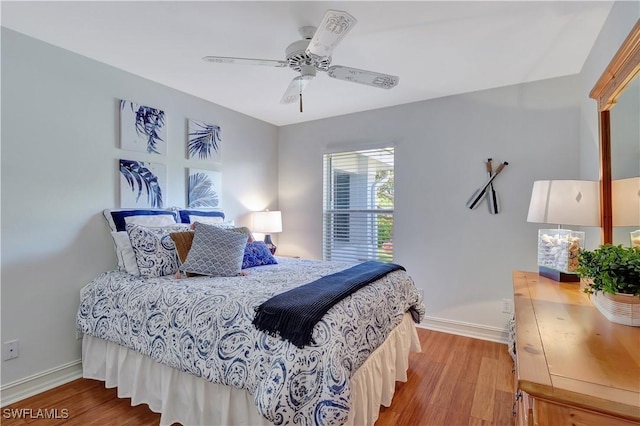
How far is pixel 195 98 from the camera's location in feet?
10.8

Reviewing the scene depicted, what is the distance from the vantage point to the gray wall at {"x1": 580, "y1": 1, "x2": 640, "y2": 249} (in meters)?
1.55

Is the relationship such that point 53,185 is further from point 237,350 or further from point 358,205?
point 358,205

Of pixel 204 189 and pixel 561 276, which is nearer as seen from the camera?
pixel 561 276

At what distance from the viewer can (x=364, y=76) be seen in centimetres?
208

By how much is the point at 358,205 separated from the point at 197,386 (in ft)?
8.78

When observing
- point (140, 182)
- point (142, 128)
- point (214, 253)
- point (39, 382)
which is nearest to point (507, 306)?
point (214, 253)

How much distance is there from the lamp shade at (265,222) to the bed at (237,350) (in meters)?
1.47

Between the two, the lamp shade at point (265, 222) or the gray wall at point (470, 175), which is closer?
the gray wall at point (470, 175)

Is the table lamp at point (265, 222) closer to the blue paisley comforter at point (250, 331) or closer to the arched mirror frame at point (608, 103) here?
the blue paisley comforter at point (250, 331)

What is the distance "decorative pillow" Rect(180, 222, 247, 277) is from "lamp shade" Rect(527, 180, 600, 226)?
2.03 m

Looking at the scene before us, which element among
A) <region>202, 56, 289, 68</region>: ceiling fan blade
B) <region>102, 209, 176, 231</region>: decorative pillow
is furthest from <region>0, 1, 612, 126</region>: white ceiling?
<region>102, 209, 176, 231</region>: decorative pillow

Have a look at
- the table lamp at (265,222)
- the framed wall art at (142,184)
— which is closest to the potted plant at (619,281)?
the framed wall art at (142,184)

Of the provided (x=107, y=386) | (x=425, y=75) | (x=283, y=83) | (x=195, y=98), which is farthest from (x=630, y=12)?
(x=107, y=386)

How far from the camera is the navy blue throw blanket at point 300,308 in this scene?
1.42m
